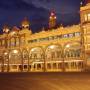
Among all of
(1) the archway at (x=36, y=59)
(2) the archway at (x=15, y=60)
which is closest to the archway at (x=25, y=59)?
(1) the archway at (x=36, y=59)

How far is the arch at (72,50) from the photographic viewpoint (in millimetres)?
64250

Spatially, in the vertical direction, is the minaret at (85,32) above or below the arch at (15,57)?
above

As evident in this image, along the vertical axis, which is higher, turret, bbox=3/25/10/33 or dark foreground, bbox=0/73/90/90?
turret, bbox=3/25/10/33

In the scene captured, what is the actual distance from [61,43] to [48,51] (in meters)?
6.47

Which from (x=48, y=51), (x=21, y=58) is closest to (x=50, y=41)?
(x=48, y=51)

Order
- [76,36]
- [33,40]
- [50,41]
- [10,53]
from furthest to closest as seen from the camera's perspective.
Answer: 1. [10,53]
2. [33,40]
3. [50,41]
4. [76,36]

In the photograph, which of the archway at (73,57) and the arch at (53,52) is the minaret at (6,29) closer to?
the arch at (53,52)

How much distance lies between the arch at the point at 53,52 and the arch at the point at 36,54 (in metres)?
2.15

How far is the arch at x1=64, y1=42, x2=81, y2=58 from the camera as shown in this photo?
64.2m

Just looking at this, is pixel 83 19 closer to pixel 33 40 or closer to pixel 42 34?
pixel 42 34

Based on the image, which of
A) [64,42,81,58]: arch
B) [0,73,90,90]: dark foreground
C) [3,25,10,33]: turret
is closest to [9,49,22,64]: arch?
[3,25,10,33]: turret

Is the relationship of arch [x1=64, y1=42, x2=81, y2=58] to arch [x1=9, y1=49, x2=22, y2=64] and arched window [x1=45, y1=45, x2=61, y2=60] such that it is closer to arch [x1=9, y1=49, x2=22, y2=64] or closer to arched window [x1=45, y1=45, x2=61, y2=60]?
arched window [x1=45, y1=45, x2=61, y2=60]

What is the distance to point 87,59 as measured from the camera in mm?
59188

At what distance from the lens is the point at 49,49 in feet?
238
